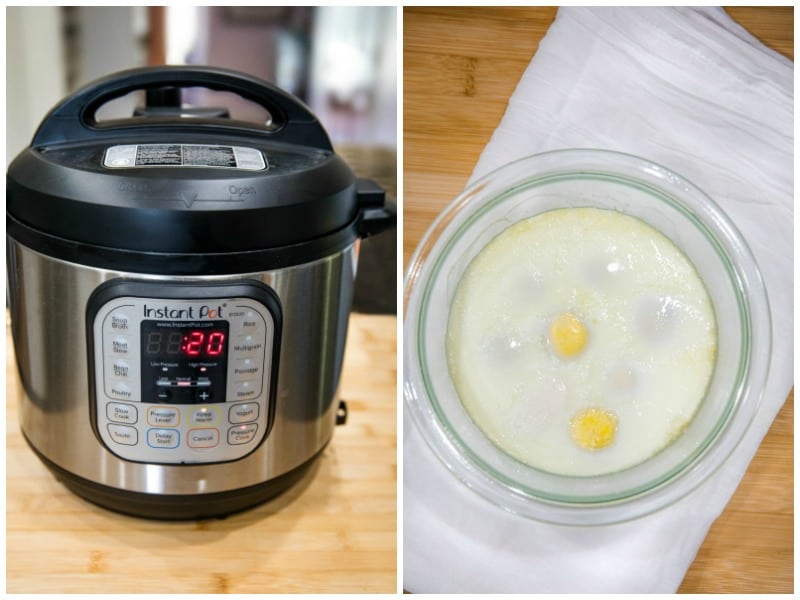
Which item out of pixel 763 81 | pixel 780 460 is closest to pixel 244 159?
pixel 763 81

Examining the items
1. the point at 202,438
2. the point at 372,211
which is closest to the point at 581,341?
the point at 372,211

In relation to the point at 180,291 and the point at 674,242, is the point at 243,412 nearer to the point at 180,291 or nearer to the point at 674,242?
the point at 180,291

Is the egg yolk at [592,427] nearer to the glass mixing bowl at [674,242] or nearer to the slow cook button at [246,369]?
the glass mixing bowl at [674,242]

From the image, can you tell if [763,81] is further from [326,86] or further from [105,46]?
[105,46]

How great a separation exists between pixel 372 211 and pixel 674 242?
311mm

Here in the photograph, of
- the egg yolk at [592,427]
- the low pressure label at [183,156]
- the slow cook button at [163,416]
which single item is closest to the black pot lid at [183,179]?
the low pressure label at [183,156]

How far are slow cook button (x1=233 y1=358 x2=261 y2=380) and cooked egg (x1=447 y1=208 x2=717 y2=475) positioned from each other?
0.20 metres

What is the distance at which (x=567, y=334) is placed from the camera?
693 millimetres

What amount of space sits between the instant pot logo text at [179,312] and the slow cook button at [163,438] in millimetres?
105

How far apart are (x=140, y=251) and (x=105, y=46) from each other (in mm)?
532

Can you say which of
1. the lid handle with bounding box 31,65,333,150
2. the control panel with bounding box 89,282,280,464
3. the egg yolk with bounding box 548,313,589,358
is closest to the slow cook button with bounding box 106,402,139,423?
the control panel with bounding box 89,282,280,464

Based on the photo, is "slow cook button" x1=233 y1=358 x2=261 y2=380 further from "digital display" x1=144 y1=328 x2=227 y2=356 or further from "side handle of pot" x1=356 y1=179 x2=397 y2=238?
"side handle of pot" x1=356 y1=179 x2=397 y2=238

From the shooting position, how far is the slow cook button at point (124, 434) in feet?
1.93

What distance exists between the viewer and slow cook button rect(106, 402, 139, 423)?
58cm
